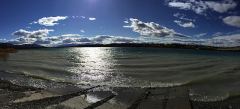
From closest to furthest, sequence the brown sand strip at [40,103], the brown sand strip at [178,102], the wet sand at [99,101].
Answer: the brown sand strip at [40,103], the wet sand at [99,101], the brown sand strip at [178,102]

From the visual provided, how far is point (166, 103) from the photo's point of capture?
429 inches

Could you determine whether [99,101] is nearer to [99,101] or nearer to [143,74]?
[99,101]

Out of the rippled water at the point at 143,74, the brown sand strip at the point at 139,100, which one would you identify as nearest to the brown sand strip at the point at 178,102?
the brown sand strip at the point at 139,100

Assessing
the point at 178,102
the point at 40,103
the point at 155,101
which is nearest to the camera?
the point at 40,103

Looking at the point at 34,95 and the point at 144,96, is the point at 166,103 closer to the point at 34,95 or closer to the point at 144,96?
the point at 144,96

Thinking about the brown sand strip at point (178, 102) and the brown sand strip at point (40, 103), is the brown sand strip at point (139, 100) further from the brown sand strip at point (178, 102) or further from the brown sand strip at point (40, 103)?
the brown sand strip at point (40, 103)

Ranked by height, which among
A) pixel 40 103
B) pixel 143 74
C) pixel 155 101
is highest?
pixel 40 103

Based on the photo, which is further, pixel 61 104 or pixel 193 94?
pixel 193 94

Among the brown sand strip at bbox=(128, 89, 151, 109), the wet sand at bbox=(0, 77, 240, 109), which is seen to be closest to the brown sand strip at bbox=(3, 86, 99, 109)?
the wet sand at bbox=(0, 77, 240, 109)

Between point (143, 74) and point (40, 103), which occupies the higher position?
point (40, 103)

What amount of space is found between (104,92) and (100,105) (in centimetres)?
310

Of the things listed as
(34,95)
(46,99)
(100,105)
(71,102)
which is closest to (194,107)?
(100,105)

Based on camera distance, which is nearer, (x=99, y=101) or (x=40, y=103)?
(x=40, y=103)

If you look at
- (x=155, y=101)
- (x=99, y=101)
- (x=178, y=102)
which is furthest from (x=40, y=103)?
(x=178, y=102)
